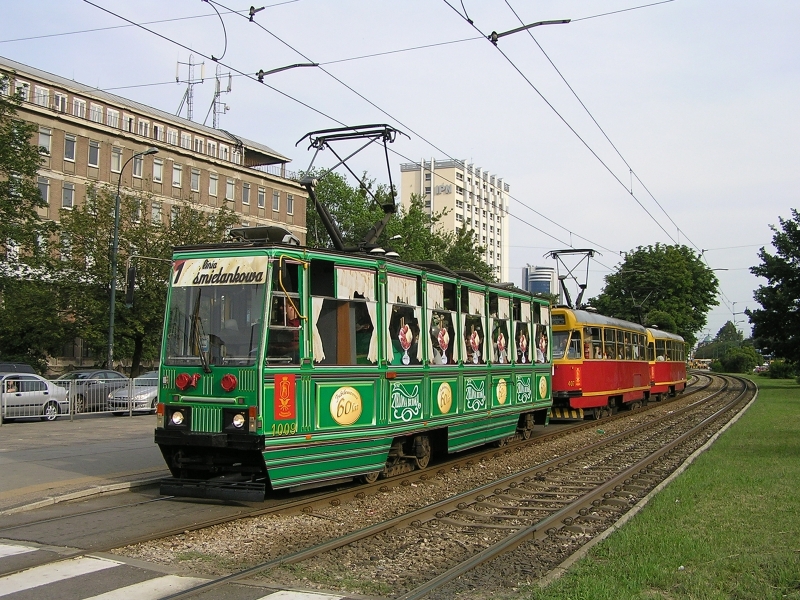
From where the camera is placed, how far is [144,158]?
53.3m

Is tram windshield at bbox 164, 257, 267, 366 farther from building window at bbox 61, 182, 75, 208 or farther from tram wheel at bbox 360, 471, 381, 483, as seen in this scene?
building window at bbox 61, 182, 75, 208

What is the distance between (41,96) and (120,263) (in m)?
21.4

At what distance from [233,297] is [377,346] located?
2.21 metres

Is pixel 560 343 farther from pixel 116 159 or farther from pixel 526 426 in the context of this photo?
pixel 116 159

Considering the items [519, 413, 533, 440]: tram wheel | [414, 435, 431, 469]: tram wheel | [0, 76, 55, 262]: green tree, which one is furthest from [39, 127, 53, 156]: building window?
[414, 435, 431, 469]: tram wheel

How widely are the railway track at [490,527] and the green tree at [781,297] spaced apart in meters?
34.9

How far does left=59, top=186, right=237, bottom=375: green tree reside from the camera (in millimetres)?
33562

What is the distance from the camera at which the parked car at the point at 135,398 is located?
23469 mm

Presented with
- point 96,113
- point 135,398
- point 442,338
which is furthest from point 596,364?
point 96,113

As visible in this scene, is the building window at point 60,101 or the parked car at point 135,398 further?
the building window at point 60,101

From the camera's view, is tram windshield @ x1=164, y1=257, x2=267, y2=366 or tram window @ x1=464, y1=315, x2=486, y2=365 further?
tram window @ x1=464, y1=315, x2=486, y2=365

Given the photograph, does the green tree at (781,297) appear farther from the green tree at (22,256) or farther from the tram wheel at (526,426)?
the green tree at (22,256)

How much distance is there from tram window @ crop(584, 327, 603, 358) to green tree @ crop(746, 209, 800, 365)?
82.5 feet

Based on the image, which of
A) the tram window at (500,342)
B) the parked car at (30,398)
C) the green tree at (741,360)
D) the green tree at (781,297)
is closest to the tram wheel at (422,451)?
the tram window at (500,342)
